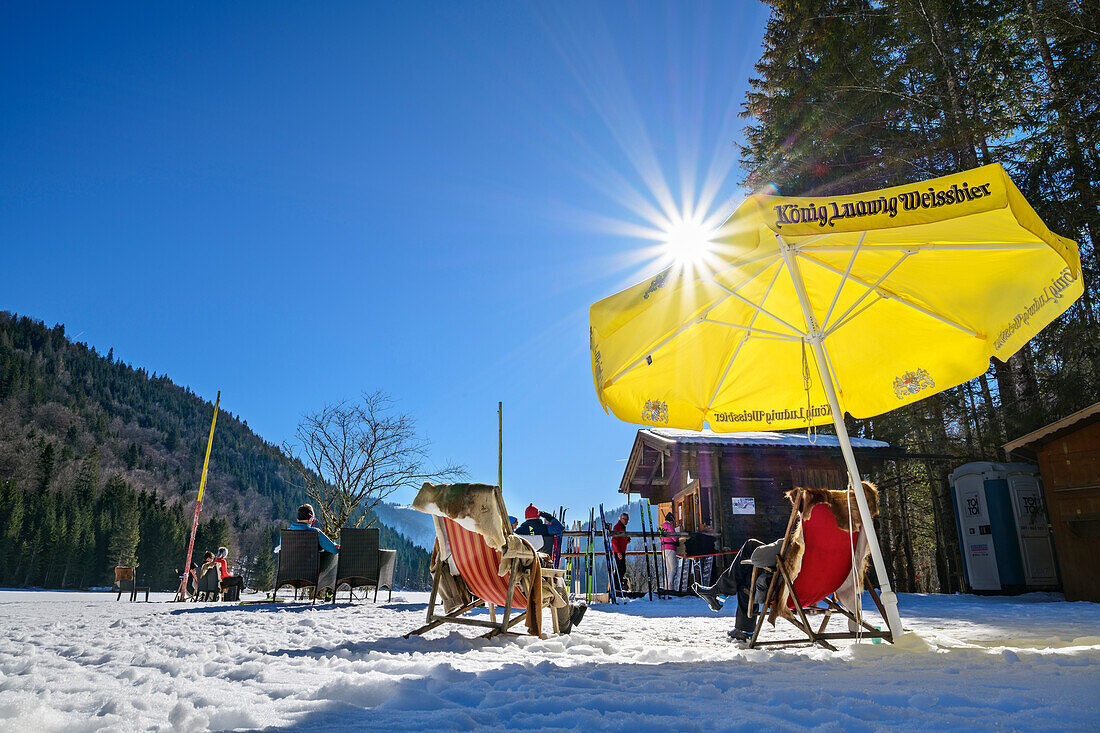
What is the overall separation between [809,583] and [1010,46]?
49.9 ft

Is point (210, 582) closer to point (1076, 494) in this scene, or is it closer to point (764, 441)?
point (764, 441)

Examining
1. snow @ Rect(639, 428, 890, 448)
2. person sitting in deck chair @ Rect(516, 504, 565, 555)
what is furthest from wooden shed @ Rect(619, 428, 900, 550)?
person sitting in deck chair @ Rect(516, 504, 565, 555)

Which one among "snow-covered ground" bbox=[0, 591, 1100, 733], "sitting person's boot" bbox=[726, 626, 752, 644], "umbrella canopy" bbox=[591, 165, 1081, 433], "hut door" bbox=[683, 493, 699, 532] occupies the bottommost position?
"sitting person's boot" bbox=[726, 626, 752, 644]

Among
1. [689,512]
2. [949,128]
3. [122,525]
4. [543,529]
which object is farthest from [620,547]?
[122,525]

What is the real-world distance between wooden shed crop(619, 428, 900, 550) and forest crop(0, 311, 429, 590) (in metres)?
17.8

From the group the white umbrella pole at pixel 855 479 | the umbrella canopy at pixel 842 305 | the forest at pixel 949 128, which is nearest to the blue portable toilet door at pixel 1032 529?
the forest at pixel 949 128

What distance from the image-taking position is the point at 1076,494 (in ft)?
29.0

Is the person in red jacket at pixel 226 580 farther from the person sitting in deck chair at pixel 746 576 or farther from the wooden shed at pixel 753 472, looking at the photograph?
the person sitting in deck chair at pixel 746 576

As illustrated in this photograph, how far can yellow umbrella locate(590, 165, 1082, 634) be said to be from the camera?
3479mm

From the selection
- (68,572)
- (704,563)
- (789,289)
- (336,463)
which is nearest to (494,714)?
(789,289)

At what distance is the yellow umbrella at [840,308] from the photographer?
3479 mm

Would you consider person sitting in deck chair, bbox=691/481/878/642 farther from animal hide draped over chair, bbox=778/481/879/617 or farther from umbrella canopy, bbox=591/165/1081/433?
umbrella canopy, bbox=591/165/1081/433

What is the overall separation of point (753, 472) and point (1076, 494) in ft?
18.4

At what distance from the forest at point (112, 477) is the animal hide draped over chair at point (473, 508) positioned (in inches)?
851
